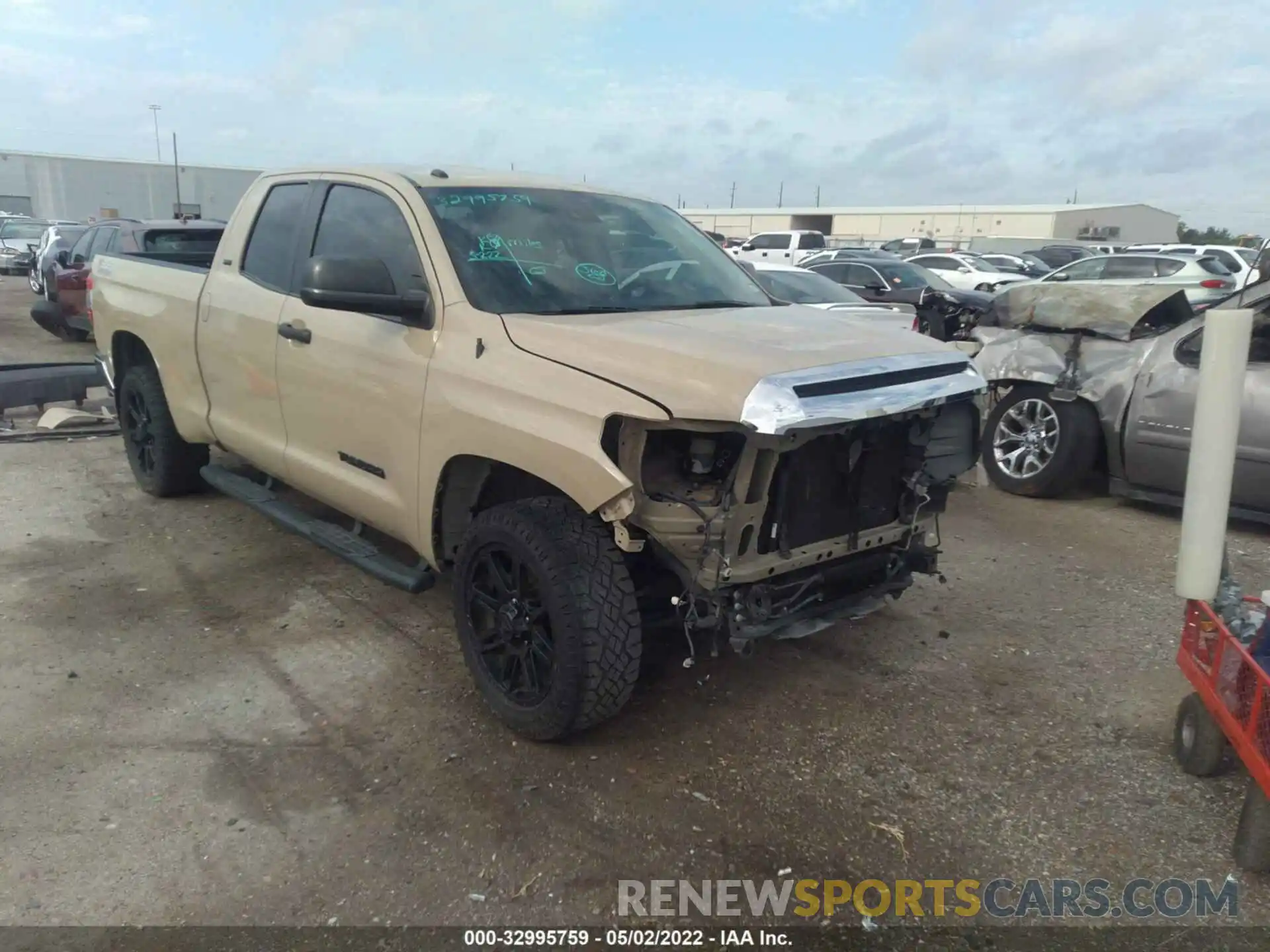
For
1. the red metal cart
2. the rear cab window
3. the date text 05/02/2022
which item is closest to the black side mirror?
the date text 05/02/2022

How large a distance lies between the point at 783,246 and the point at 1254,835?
30412mm

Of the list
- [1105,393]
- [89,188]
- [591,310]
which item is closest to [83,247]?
[591,310]

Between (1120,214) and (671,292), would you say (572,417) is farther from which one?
(1120,214)

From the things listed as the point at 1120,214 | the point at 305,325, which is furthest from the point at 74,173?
the point at 1120,214

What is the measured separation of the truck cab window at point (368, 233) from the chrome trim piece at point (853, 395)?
1603 millimetres

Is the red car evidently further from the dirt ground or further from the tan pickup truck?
the tan pickup truck

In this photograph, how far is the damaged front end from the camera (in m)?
2.99

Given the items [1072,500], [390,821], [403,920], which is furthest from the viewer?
[1072,500]

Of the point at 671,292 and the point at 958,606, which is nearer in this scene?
the point at 671,292

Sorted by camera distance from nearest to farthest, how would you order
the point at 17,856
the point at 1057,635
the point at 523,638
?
the point at 17,856 < the point at 523,638 < the point at 1057,635

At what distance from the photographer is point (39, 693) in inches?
148

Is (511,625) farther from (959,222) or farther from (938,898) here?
(959,222)

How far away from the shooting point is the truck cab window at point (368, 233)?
3863mm

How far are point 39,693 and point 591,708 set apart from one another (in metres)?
2.30
